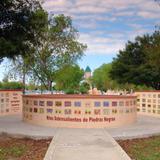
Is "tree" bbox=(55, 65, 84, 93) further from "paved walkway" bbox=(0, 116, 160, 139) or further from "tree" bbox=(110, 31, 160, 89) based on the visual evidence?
"paved walkway" bbox=(0, 116, 160, 139)

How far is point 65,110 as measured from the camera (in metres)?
17.8

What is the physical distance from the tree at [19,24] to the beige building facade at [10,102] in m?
6.76

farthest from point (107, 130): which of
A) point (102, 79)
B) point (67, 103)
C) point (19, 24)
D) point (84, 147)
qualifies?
point (102, 79)

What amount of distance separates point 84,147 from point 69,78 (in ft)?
136

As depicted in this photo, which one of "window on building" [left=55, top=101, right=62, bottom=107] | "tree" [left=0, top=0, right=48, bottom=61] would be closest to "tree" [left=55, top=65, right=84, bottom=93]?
"window on building" [left=55, top=101, right=62, bottom=107]

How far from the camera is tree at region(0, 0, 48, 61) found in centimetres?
1698

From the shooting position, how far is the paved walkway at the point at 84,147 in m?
10.6

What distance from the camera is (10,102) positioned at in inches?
998

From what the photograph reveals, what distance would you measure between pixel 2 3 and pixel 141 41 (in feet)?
124

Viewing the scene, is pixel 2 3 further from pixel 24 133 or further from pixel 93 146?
pixel 93 146

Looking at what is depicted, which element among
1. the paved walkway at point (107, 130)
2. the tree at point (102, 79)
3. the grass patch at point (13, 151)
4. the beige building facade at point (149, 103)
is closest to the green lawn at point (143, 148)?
the paved walkway at point (107, 130)

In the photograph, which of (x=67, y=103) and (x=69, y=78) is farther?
(x=69, y=78)

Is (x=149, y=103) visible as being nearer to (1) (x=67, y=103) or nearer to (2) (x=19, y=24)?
(1) (x=67, y=103)

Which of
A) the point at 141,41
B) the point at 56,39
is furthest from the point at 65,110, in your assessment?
the point at 141,41
